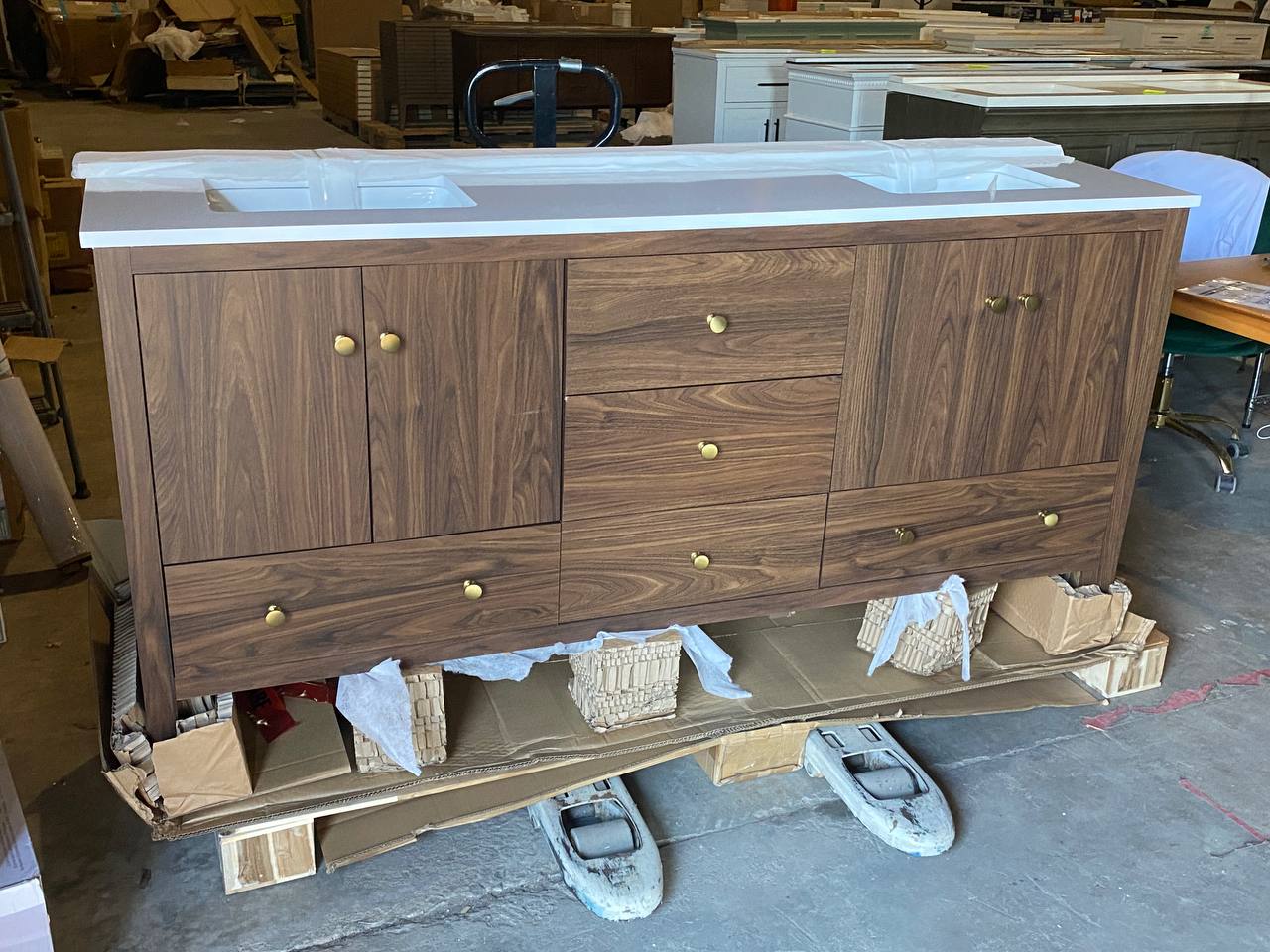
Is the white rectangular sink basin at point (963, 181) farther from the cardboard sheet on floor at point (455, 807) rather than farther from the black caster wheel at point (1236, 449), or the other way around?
the black caster wheel at point (1236, 449)

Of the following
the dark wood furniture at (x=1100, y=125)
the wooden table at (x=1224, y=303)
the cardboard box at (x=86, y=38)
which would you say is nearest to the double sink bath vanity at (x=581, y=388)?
the wooden table at (x=1224, y=303)

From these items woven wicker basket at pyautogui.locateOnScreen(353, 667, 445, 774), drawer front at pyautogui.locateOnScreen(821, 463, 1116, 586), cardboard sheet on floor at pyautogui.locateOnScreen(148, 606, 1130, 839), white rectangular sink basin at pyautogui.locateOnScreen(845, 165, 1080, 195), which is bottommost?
cardboard sheet on floor at pyautogui.locateOnScreen(148, 606, 1130, 839)

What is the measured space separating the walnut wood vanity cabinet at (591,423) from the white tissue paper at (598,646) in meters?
0.04

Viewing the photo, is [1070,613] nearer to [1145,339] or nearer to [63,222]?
[1145,339]

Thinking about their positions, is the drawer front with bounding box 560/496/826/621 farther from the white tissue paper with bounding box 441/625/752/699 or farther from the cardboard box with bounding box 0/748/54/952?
the cardboard box with bounding box 0/748/54/952

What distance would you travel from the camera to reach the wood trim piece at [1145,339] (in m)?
2.34

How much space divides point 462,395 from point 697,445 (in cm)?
44

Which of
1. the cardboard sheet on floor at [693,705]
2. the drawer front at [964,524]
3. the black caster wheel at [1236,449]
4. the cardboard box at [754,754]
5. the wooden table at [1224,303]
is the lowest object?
the cardboard box at [754,754]

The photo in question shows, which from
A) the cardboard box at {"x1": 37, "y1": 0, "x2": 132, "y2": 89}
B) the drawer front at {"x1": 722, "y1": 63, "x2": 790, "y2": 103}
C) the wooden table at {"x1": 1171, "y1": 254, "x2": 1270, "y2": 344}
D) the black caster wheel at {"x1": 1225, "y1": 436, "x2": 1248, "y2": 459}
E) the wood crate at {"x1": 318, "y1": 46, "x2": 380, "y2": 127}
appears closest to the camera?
the wooden table at {"x1": 1171, "y1": 254, "x2": 1270, "y2": 344}

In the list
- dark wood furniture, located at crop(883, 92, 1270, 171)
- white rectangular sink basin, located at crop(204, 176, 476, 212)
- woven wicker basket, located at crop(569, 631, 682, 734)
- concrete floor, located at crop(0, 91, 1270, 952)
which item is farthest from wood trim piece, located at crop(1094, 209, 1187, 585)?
dark wood furniture, located at crop(883, 92, 1270, 171)

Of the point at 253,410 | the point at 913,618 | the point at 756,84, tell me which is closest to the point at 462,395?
the point at 253,410

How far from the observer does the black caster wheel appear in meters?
3.84

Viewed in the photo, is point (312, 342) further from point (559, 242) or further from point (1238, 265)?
point (1238, 265)

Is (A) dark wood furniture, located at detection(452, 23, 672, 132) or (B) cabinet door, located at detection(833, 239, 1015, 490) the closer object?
(B) cabinet door, located at detection(833, 239, 1015, 490)
